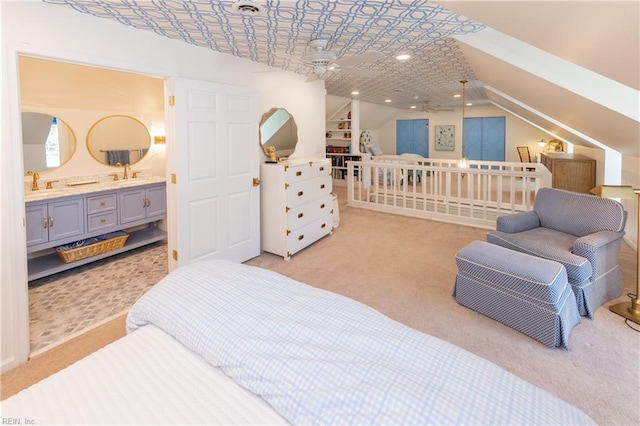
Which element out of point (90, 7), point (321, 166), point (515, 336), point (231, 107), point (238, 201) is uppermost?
point (90, 7)

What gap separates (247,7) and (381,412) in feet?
7.88

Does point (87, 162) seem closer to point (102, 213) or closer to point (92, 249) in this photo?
point (102, 213)

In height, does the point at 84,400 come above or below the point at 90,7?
Result: below

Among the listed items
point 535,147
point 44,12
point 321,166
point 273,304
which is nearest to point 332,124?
point 321,166

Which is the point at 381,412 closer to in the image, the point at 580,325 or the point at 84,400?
the point at 84,400

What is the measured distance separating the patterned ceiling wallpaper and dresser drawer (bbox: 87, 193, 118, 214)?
1927 millimetres

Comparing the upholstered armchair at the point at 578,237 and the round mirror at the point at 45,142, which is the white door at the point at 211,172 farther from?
the upholstered armchair at the point at 578,237

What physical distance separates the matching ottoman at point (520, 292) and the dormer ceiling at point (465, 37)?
1.27 meters

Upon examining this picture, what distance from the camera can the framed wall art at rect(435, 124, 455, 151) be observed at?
10469 millimetres

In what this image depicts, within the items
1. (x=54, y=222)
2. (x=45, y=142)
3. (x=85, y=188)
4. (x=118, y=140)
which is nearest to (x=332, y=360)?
(x=54, y=222)

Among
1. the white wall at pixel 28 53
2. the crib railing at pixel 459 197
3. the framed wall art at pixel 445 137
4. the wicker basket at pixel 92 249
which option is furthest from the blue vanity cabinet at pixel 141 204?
the framed wall art at pixel 445 137

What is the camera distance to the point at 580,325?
2.45m

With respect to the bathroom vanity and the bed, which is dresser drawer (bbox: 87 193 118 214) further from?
the bed

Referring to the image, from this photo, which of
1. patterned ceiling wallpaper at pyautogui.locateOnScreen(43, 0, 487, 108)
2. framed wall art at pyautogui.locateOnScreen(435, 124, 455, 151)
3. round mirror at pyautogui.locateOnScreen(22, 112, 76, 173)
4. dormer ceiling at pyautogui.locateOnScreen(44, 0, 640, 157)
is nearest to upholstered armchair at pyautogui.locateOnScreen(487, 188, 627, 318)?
dormer ceiling at pyautogui.locateOnScreen(44, 0, 640, 157)
